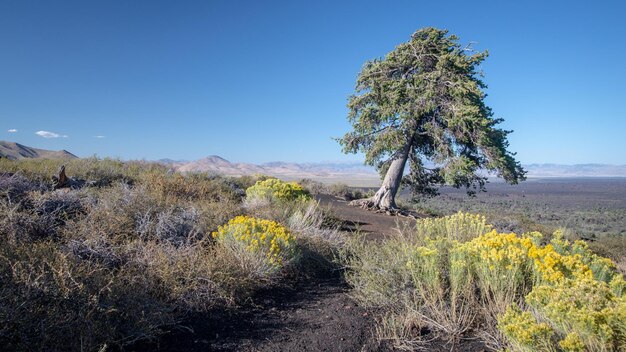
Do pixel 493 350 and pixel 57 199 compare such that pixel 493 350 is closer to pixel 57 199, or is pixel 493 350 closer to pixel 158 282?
pixel 158 282

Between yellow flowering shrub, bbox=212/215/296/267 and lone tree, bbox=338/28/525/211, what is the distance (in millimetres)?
7893

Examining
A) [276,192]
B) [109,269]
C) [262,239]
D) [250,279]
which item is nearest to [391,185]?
[276,192]

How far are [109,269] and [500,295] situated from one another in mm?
3846

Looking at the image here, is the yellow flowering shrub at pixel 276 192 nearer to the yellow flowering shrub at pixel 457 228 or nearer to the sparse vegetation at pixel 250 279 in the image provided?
the sparse vegetation at pixel 250 279

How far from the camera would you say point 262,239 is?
510 cm

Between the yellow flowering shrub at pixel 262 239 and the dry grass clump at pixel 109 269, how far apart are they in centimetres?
8

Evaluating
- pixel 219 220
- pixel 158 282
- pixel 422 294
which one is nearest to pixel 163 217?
pixel 219 220

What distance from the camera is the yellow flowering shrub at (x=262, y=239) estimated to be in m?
4.97

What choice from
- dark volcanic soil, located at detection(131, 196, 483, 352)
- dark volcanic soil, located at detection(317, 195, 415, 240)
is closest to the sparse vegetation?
dark volcanic soil, located at detection(131, 196, 483, 352)

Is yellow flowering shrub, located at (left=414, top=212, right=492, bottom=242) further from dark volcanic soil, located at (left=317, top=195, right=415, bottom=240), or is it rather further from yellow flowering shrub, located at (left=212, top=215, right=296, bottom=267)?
dark volcanic soil, located at (left=317, top=195, right=415, bottom=240)

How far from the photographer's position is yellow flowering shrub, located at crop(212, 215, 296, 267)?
497cm

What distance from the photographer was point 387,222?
11742mm

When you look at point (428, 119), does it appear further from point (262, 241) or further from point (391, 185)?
point (262, 241)

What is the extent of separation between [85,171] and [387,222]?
32.0ft
